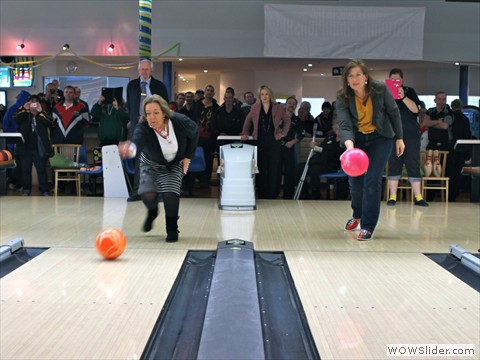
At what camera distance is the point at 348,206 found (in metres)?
5.93

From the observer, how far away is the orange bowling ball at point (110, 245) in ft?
11.2

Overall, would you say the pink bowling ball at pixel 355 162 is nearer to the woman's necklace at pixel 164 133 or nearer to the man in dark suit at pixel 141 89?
the woman's necklace at pixel 164 133

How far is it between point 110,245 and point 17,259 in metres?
0.56

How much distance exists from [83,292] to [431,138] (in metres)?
5.60

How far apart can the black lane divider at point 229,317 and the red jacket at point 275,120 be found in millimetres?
3121

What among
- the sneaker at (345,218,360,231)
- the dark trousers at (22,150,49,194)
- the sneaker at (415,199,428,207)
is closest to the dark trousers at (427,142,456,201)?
the sneaker at (415,199,428,207)

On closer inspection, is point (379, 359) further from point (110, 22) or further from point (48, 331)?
point (110, 22)

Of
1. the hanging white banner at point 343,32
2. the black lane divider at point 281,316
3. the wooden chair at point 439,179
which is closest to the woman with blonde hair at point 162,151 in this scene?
the black lane divider at point 281,316

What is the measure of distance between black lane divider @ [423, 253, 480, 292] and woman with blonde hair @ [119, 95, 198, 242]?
5.61ft

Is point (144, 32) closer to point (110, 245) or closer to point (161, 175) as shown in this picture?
point (161, 175)

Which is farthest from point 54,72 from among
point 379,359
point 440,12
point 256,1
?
point 379,359

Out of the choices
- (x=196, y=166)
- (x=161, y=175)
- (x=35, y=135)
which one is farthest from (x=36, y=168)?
(x=161, y=175)

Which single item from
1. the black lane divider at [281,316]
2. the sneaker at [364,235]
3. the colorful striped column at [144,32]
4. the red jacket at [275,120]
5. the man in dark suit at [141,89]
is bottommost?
the black lane divider at [281,316]

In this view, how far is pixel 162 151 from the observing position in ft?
12.9
